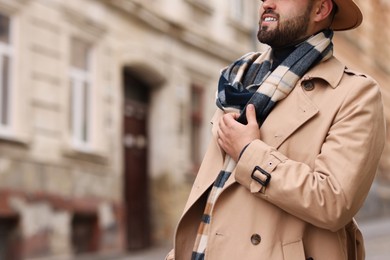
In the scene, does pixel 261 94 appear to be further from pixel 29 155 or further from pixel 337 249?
pixel 29 155

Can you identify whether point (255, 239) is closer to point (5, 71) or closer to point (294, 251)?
point (294, 251)

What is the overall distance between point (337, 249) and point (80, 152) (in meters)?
10.1

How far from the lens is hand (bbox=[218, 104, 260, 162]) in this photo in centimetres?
268

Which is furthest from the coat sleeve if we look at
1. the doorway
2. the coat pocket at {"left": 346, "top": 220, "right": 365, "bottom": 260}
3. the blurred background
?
the doorway

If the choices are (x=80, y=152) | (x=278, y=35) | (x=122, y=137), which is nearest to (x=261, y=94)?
(x=278, y=35)

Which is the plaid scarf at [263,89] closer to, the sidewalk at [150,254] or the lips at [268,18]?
the lips at [268,18]

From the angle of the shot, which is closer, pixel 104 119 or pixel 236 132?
pixel 236 132

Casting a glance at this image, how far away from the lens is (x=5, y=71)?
11.4 meters

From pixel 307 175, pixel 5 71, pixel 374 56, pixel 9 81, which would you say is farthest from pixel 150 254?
pixel 374 56

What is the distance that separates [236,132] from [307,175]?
0.27 meters

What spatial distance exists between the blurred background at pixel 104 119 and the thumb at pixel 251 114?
8463 millimetres

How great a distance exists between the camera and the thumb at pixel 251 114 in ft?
8.82

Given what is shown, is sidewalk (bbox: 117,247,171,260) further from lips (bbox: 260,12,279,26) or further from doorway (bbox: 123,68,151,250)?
lips (bbox: 260,12,279,26)

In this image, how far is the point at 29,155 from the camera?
1148cm
